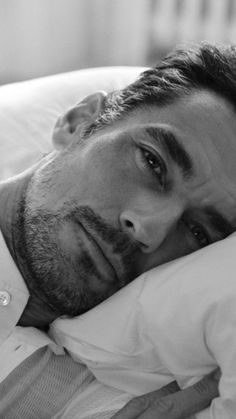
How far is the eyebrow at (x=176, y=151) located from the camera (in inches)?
41.6

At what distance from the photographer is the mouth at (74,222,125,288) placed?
1033mm

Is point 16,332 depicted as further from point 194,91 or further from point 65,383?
point 194,91

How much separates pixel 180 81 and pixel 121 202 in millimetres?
281

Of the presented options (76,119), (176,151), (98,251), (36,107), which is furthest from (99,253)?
(36,107)

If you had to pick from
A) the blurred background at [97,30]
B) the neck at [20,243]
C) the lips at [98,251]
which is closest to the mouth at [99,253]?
the lips at [98,251]

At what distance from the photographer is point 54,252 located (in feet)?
3.50

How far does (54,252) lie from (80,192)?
0.11 meters

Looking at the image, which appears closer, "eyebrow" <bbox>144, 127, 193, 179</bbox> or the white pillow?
"eyebrow" <bbox>144, 127, 193, 179</bbox>

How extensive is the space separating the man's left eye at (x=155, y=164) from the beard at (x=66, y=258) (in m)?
0.12

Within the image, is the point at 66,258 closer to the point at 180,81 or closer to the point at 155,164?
the point at 155,164

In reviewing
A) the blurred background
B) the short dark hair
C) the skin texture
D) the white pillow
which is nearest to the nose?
the skin texture

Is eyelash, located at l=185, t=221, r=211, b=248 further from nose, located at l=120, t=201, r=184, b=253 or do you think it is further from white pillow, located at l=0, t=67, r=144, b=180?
white pillow, located at l=0, t=67, r=144, b=180

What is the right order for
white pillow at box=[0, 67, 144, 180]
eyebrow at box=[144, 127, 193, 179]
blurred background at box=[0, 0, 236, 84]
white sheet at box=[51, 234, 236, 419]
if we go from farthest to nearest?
1. blurred background at box=[0, 0, 236, 84]
2. white pillow at box=[0, 67, 144, 180]
3. eyebrow at box=[144, 127, 193, 179]
4. white sheet at box=[51, 234, 236, 419]

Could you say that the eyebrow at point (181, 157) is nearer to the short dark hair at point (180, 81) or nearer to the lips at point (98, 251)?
the short dark hair at point (180, 81)
